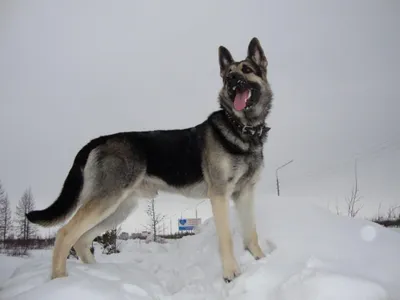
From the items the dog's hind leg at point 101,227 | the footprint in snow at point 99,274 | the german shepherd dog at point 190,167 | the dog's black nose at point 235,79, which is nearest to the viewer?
the footprint in snow at point 99,274

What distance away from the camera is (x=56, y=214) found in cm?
427

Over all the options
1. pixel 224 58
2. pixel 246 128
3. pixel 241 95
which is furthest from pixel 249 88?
pixel 224 58

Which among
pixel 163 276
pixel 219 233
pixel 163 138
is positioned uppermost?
pixel 163 138

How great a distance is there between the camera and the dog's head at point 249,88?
15.7 feet

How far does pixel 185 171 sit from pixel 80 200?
4.91 ft

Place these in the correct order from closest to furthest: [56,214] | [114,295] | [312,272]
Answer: [312,272]
[114,295]
[56,214]

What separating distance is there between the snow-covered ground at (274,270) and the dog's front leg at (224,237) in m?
0.16

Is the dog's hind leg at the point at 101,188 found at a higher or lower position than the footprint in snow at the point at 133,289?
higher

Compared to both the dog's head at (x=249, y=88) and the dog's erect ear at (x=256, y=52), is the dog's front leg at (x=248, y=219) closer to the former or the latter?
the dog's head at (x=249, y=88)

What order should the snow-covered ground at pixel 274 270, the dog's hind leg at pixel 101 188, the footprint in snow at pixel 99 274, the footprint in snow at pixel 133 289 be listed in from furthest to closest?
the dog's hind leg at pixel 101 188
the footprint in snow at pixel 99 274
the footprint in snow at pixel 133 289
the snow-covered ground at pixel 274 270

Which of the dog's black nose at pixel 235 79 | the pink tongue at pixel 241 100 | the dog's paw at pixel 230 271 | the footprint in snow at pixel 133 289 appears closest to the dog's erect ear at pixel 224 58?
the dog's black nose at pixel 235 79

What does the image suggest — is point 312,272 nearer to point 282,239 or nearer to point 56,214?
point 282,239

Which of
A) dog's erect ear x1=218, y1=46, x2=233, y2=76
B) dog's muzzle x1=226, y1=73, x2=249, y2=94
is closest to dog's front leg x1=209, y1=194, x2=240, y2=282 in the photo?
dog's muzzle x1=226, y1=73, x2=249, y2=94

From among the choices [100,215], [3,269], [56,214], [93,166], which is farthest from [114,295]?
[3,269]
